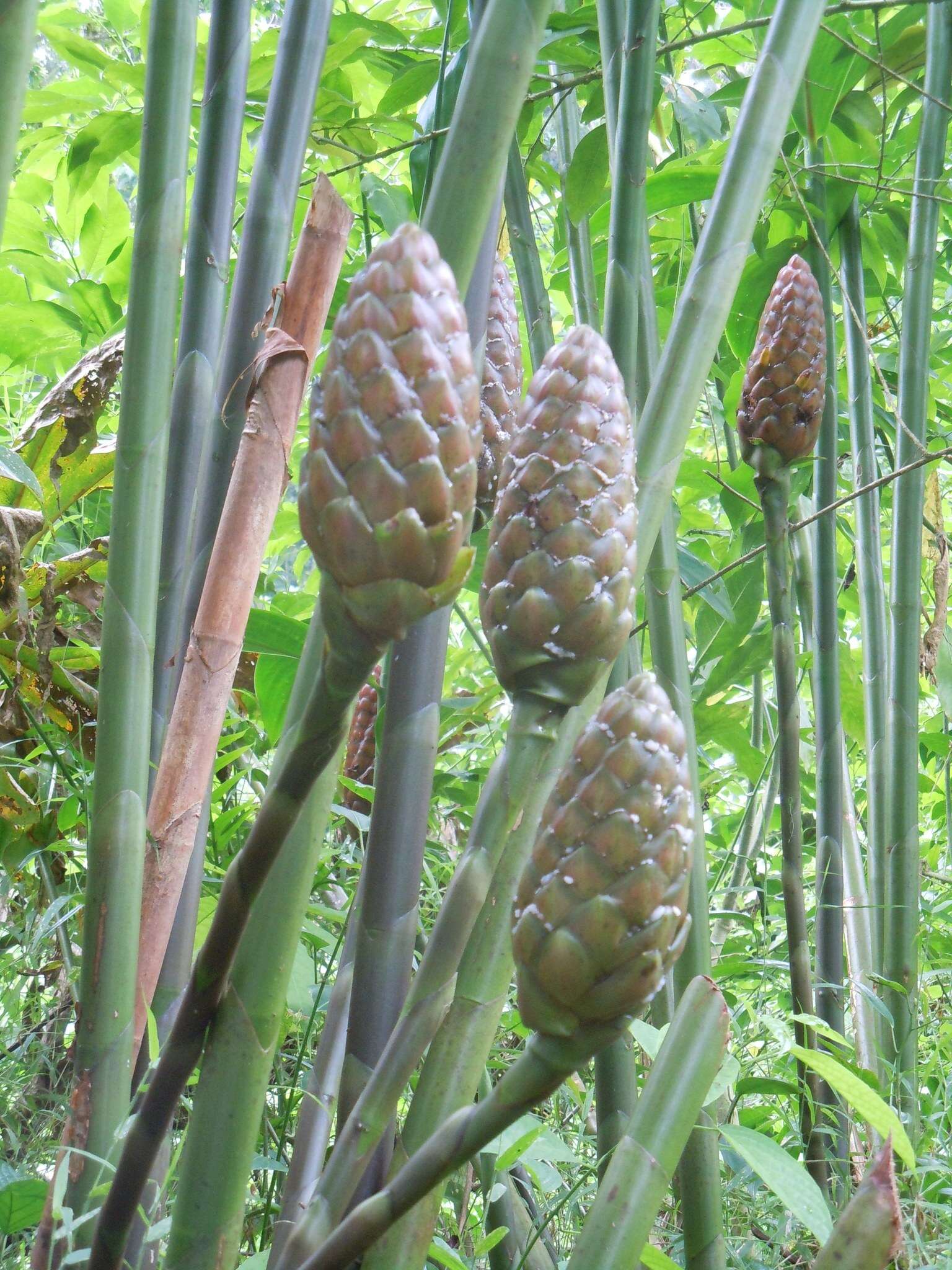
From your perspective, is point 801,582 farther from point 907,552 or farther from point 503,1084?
point 503,1084

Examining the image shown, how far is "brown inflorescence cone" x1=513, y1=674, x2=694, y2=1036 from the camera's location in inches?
9.8

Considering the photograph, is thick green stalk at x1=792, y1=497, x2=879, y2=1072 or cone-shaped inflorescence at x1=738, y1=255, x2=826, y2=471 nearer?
cone-shaped inflorescence at x1=738, y1=255, x2=826, y2=471

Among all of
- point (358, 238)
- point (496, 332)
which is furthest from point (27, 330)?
point (496, 332)

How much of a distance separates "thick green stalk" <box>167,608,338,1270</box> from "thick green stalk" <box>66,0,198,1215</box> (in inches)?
4.7

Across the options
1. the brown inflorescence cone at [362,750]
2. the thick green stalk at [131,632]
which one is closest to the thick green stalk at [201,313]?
the thick green stalk at [131,632]

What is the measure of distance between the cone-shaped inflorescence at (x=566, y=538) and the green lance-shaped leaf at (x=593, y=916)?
0.19 feet

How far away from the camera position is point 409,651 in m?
0.45

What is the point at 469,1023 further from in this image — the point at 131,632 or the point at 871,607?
the point at 871,607

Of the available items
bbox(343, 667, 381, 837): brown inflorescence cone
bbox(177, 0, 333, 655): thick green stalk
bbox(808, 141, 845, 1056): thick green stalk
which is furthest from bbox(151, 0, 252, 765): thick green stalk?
bbox(808, 141, 845, 1056): thick green stalk

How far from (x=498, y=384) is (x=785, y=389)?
0.32 meters

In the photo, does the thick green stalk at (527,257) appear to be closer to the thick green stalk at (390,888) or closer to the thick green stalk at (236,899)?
the thick green stalk at (390,888)

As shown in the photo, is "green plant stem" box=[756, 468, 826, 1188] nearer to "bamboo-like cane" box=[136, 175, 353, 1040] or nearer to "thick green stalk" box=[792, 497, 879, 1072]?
"thick green stalk" box=[792, 497, 879, 1072]

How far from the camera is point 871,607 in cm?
103

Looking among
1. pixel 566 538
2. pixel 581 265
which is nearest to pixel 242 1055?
pixel 566 538
